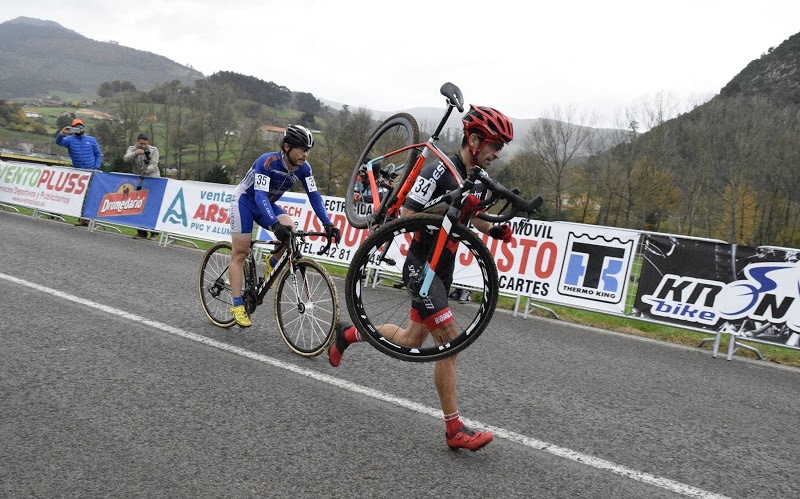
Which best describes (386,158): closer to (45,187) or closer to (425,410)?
(425,410)

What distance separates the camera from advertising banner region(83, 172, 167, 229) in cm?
1505

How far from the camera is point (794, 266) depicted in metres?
8.17

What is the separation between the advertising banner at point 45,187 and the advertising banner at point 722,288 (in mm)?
14104

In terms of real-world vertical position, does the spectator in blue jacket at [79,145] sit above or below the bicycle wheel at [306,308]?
above

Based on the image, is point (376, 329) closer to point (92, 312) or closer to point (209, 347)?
point (209, 347)

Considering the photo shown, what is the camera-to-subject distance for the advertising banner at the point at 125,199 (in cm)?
1505

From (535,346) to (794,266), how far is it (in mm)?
3806

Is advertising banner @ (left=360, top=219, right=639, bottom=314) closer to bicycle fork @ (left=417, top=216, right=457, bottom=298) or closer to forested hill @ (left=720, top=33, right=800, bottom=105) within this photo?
bicycle fork @ (left=417, top=216, right=457, bottom=298)

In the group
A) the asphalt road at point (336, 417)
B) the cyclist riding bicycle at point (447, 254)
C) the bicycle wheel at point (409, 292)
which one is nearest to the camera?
the asphalt road at point (336, 417)

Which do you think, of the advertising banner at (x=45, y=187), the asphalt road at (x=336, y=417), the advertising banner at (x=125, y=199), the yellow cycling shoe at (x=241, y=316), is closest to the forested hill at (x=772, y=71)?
the advertising banner at (x=125, y=199)

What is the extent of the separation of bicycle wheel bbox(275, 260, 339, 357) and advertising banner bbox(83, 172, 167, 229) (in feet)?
33.2

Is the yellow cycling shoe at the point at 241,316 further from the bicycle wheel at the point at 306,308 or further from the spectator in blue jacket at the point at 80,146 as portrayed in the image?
the spectator in blue jacket at the point at 80,146

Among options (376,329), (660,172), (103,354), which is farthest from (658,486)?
(660,172)

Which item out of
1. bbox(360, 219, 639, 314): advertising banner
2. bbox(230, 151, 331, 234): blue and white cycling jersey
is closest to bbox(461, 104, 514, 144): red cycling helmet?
bbox(230, 151, 331, 234): blue and white cycling jersey
